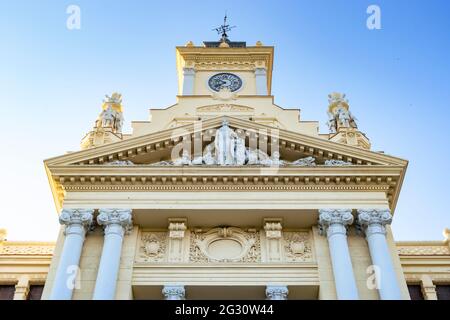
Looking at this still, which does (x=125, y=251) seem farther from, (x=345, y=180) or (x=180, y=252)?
(x=345, y=180)

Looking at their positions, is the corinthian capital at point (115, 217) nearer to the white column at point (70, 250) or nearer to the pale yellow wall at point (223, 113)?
the white column at point (70, 250)

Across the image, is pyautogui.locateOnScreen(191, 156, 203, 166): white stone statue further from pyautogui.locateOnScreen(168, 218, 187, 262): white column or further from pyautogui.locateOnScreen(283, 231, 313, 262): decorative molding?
pyautogui.locateOnScreen(283, 231, 313, 262): decorative molding

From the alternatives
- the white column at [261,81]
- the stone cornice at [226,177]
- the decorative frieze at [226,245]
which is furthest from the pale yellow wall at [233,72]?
the decorative frieze at [226,245]

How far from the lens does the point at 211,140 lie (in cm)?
2433

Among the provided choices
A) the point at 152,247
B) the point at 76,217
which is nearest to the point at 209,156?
the point at 152,247

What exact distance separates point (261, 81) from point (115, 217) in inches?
554

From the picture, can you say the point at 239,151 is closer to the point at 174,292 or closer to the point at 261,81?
the point at 174,292

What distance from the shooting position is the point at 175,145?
23.8m

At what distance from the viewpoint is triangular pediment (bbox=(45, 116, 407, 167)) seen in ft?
75.3

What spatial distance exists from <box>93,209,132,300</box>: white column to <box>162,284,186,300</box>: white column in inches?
67.3

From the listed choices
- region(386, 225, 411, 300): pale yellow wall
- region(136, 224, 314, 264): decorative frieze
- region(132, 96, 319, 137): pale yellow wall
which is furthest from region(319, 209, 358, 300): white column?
region(132, 96, 319, 137): pale yellow wall

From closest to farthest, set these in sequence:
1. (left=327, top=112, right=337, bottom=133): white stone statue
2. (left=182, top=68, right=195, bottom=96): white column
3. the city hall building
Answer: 1. the city hall building
2. (left=327, top=112, right=337, bottom=133): white stone statue
3. (left=182, top=68, right=195, bottom=96): white column
